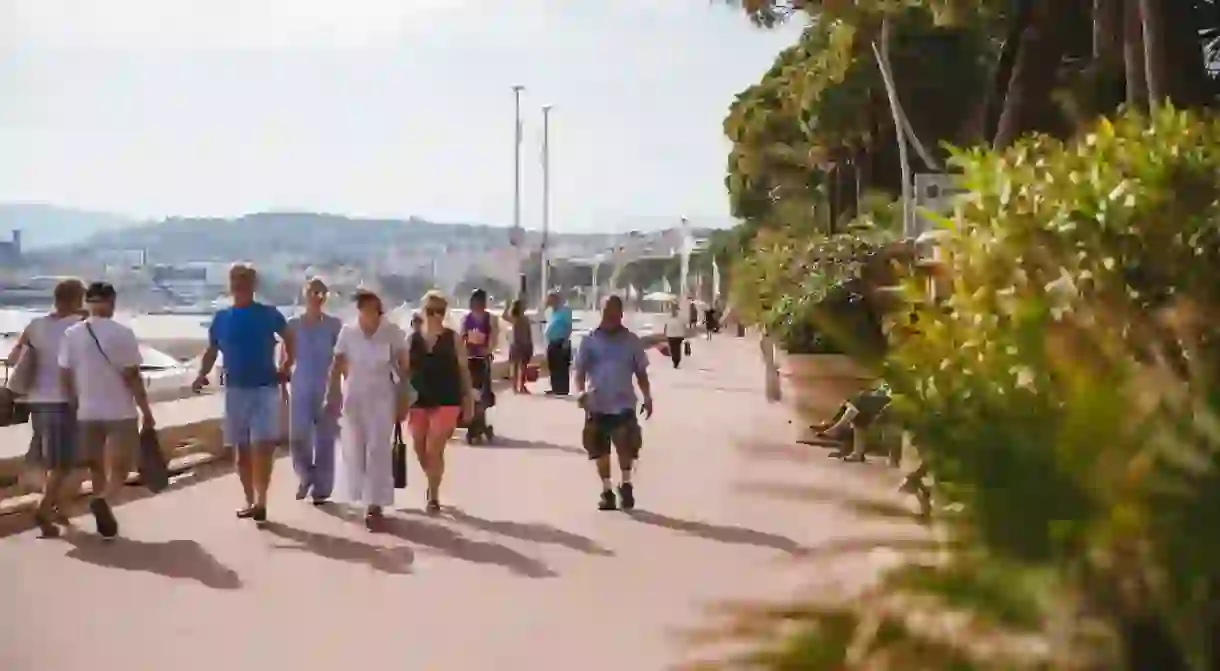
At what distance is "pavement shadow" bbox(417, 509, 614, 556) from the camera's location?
10.2 metres

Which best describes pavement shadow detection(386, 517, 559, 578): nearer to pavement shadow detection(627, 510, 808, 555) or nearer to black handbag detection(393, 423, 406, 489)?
black handbag detection(393, 423, 406, 489)

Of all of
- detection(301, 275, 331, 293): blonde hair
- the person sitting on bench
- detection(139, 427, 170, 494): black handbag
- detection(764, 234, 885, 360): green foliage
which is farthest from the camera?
detection(764, 234, 885, 360): green foliage

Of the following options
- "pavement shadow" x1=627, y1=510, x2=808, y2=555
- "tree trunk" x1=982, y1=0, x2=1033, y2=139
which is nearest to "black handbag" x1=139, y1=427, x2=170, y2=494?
"pavement shadow" x1=627, y1=510, x2=808, y2=555

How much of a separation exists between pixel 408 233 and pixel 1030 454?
9570 centimetres

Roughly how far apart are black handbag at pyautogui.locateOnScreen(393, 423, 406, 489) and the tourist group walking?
3 centimetres

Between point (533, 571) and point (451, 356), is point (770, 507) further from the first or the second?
point (451, 356)

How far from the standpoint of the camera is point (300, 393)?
1198 centimetres

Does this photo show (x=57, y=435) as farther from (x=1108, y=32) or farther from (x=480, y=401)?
(x=1108, y=32)

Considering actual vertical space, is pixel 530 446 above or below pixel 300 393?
below

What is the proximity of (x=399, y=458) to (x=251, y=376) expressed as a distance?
1404 millimetres

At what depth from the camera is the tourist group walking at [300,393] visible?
10188mm

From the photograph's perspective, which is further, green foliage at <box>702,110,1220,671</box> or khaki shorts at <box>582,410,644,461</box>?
khaki shorts at <box>582,410,644,461</box>

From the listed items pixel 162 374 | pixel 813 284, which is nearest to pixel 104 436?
pixel 813 284

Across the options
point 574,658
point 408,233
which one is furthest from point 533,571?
point 408,233
